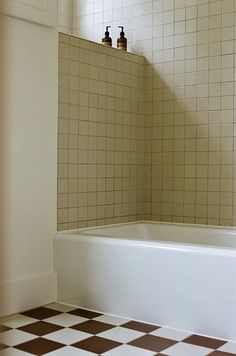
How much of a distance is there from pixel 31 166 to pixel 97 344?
110cm

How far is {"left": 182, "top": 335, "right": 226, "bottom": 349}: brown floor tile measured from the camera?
2268 millimetres

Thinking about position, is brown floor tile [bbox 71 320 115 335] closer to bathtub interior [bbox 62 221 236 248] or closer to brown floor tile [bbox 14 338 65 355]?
brown floor tile [bbox 14 338 65 355]

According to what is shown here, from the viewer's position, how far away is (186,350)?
7.16 ft

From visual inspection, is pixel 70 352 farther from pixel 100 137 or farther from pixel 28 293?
pixel 100 137

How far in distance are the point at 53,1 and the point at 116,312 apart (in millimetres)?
1833

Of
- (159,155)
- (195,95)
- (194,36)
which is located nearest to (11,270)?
(159,155)

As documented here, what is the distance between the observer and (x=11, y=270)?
274 centimetres

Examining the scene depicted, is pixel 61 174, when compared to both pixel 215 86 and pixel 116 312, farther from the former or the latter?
pixel 215 86

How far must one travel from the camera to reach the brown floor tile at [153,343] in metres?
2.22

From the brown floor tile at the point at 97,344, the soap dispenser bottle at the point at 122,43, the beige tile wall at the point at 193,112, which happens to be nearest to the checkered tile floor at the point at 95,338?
the brown floor tile at the point at 97,344

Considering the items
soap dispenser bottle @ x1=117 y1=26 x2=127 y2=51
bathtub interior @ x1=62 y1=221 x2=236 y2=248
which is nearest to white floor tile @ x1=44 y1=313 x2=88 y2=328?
bathtub interior @ x1=62 y1=221 x2=236 y2=248

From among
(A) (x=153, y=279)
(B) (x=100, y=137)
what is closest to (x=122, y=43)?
(B) (x=100, y=137)

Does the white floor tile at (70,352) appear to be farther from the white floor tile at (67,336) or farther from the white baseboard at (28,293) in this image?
the white baseboard at (28,293)

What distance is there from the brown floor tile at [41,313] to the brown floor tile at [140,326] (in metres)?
0.44
